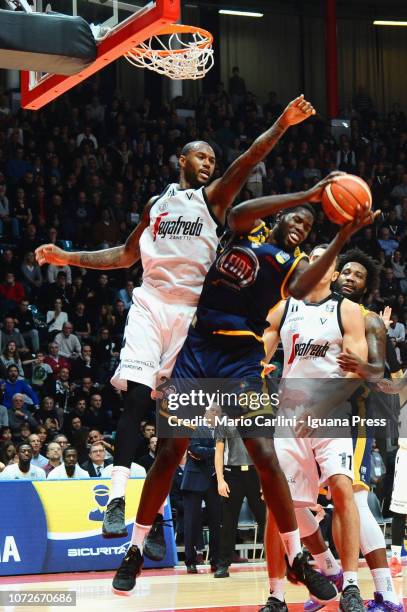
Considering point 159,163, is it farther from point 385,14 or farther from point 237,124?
point 385,14

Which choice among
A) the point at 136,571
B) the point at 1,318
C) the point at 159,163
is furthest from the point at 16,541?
the point at 159,163

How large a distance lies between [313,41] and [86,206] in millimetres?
13510

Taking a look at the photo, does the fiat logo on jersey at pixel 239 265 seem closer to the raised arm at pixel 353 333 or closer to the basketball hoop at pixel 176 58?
the raised arm at pixel 353 333

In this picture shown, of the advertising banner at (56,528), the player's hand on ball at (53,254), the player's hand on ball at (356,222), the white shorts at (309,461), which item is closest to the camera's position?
the player's hand on ball at (356,222)

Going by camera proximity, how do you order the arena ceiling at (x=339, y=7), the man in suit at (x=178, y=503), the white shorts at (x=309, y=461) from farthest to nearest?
the arena ceiling at (x=339, y=7), the man in suit at (x=178, y=503), the white shorts at (x=309, y=461)

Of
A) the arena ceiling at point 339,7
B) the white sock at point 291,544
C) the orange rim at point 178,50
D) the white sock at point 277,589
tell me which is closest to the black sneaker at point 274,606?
the white sock at point 277,589

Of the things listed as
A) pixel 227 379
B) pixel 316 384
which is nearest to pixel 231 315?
pixel 227 379

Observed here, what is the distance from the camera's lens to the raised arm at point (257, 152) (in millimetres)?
5570

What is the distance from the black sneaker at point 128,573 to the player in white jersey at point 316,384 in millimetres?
1042

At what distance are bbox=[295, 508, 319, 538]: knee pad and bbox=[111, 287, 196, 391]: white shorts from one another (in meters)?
1.61

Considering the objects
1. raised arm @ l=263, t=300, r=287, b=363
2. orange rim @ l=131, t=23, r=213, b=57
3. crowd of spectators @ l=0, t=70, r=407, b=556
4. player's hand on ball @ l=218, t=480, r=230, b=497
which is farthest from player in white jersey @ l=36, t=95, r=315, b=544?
crowd of spectators @ l=0, t=70, r=407, b=556

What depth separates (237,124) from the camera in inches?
883

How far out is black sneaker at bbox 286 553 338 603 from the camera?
573cm

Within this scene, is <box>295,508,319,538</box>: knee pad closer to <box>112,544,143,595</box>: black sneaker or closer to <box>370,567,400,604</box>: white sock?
<box>370,567,400,604</box>: white sock
